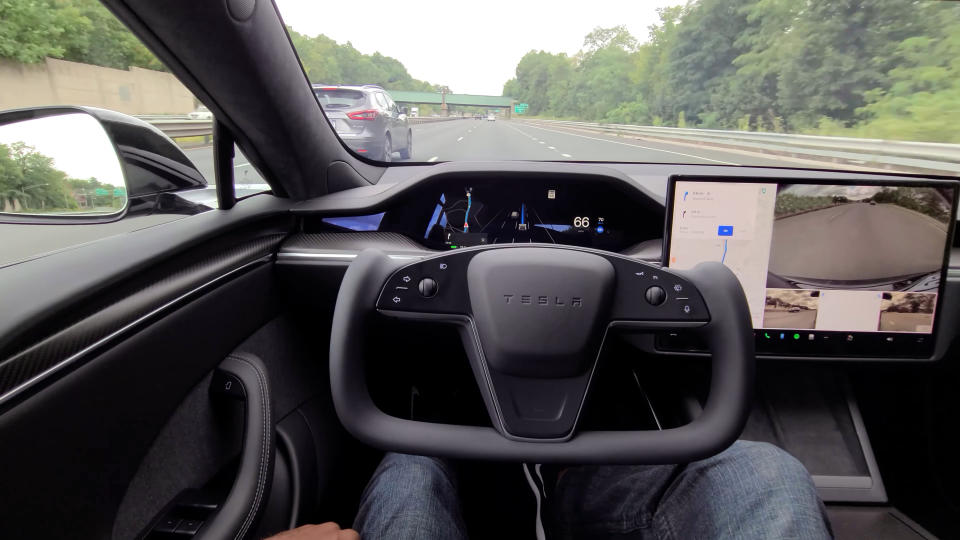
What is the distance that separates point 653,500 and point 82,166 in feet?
7.18

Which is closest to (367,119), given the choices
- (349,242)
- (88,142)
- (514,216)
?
(349,242)

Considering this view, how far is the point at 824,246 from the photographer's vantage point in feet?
6.93

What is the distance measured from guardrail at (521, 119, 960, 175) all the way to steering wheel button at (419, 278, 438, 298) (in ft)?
8.23

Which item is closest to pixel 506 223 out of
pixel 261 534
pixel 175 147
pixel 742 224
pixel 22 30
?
pixel 742 224

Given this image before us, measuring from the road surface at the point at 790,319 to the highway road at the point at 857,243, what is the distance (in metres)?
0.14

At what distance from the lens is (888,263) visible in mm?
2104

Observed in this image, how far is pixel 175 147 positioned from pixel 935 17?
10.7 ft

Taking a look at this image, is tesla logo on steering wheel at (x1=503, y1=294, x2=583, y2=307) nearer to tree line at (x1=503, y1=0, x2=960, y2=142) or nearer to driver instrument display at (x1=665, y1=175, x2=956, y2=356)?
driver instrument display at (x1=665, y1=175, x2=956, y2=356)

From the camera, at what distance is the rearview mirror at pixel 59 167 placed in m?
1.74

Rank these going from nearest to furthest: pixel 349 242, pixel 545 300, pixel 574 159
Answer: pixel 545 300 → pixel 349 242 → pixel 574 159

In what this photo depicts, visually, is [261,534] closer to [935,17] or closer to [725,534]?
[725,534]

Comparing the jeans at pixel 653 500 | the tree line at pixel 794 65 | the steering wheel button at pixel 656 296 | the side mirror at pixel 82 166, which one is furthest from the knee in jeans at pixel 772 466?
the side mirror at pixel 82 166

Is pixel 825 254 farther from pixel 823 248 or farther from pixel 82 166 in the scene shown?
pixel 82 166

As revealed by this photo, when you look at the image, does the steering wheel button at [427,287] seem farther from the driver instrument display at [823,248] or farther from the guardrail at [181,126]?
the guardrail at [181,126]
